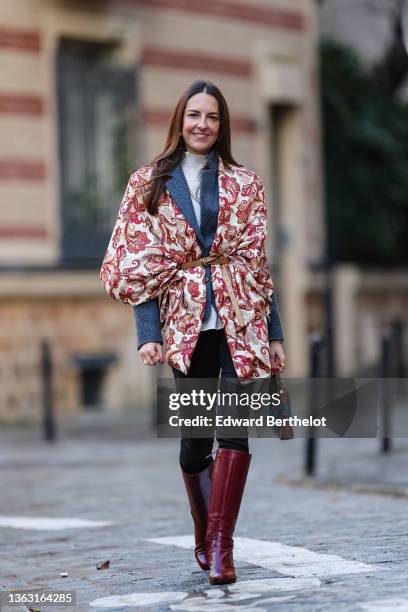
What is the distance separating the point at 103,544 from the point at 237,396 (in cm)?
184

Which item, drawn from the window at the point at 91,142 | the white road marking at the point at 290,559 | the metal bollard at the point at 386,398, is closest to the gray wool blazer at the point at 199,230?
the white road marking at the point at 290,559

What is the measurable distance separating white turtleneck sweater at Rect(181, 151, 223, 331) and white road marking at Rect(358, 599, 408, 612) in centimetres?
130

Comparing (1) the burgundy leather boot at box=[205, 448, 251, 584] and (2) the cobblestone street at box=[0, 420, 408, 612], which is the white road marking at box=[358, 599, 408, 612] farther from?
(1) the burgundy leather boot at box=[205, 448, 251, 584]

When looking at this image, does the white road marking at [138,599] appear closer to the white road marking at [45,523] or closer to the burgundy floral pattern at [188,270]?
the burgundy floral pattern at [188,270]

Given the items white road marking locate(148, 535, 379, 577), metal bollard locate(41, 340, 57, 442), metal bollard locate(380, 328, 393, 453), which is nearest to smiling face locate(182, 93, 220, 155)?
white road marking locate(148, 535, 379, 577)

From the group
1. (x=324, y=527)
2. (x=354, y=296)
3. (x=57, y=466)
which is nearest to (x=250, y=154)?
(x=354, y=296)

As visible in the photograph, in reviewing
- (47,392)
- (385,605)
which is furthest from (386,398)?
(385,605)

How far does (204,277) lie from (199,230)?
0.20m

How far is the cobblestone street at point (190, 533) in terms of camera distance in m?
5.46

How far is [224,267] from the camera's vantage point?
19.0 ft

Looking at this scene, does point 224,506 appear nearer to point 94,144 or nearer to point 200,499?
point 200,499

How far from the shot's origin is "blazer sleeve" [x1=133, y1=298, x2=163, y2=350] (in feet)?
19.0

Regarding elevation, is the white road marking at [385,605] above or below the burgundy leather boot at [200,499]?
below

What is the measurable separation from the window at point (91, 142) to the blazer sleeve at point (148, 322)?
11139 millimetres
